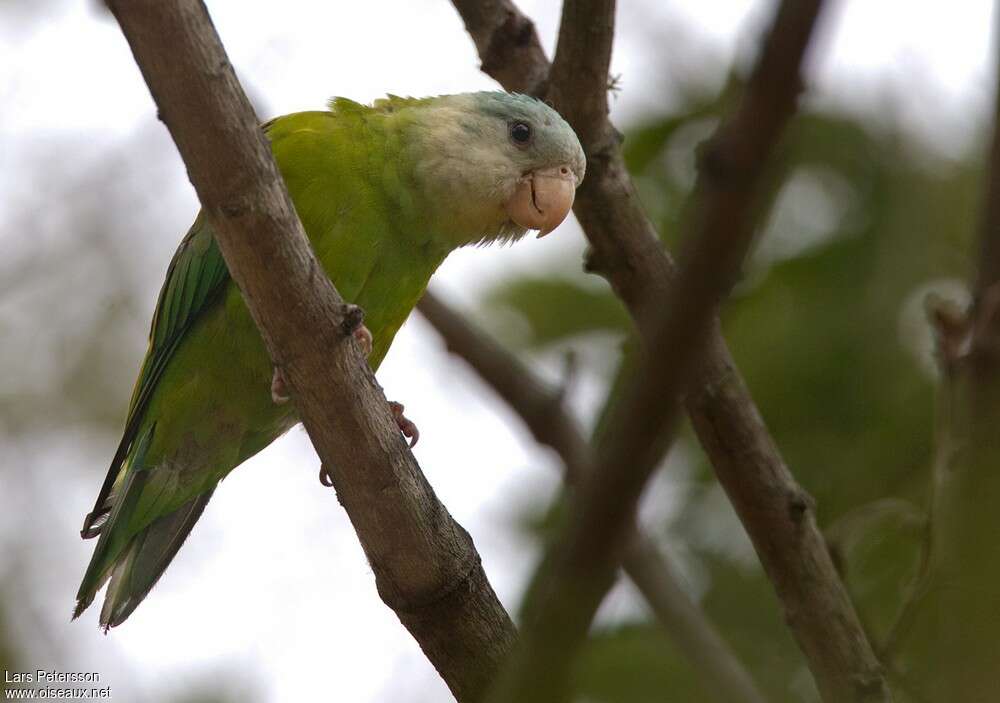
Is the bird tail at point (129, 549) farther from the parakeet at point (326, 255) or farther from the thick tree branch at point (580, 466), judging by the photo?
the thick tree branch at point (580, 466)

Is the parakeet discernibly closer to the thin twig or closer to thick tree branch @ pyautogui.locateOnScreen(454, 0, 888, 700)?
thick tree branch @ pyautogui.locateOnScreen(454, 0, 888, 700)

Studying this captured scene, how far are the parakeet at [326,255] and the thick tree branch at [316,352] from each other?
1285 millimetres

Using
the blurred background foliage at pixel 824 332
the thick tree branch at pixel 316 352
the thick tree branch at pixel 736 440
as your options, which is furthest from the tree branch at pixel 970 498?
the thick tree branch at pixel 316 352

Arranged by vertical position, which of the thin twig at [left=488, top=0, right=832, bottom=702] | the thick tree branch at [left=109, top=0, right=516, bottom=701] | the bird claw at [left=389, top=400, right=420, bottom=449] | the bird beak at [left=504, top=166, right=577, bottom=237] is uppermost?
the bird beak at [left=504, top=166, right=577, bottom=237]

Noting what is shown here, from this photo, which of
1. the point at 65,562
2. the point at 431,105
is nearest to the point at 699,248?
the point at 431,105

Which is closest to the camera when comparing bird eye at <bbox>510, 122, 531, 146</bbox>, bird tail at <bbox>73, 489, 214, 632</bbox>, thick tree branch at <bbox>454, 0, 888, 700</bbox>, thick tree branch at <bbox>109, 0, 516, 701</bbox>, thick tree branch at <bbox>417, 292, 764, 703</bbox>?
thick tree branch at <bbox>109, 0, 516, 701</bbox>

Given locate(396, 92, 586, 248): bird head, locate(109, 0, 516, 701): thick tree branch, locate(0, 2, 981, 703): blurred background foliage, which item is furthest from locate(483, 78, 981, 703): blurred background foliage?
locate(109, 0, 516, 701): thick tree branch

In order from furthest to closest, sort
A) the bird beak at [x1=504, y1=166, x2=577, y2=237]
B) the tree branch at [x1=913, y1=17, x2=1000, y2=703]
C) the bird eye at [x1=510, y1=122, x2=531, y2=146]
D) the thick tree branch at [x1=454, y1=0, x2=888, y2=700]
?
1. the bird eye at [x1=510, y1=122, x2=531, y2=146]
2. the bird beak at [x1=504, y1=166, x2=577, y2=237]
3. the thick tree branch at [x1=454, y1=0, x2=888, y2=700]
4. the tree branch at [x1=913, y1=17, x2=1000, y2=703]

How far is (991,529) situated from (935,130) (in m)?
3.60

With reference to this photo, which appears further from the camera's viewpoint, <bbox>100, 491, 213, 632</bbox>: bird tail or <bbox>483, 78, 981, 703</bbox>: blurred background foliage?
<bbox>100, 491, 213, 632</bbox>: bird tail

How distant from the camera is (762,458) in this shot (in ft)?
11.7

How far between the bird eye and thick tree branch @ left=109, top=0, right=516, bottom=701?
5.52 ft

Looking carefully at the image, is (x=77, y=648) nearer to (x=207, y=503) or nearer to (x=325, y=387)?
(x=207, y=503)

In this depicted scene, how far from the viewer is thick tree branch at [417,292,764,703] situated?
288cm
